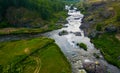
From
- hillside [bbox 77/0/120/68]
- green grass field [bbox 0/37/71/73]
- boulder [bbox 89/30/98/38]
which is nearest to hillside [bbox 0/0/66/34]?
hillside [bbox 77/0/120/68]

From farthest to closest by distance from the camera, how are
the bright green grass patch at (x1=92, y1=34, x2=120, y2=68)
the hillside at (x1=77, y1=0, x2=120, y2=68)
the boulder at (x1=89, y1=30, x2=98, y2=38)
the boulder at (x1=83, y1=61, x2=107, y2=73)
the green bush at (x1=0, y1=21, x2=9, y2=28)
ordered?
the green bush at (x1=0, y1=21, x2=9, y2=28) → the boulder at (x1=89, y1=30, x2=98, y2=38) → the hillside at (x1=77, y1=0, x2=120, y2=68) → the bright green grass patch at (x1=92, y1=34, x2=120, y2=68) → the boulder at (x1=83, y1=61, x2=107, y2=73)

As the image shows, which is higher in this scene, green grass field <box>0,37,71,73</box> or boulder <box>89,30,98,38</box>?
green grass field <box>0,37,71,73</box>

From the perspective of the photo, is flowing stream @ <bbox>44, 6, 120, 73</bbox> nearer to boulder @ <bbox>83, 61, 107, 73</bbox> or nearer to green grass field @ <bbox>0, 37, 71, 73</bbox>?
boulder @ <bbox>83, 61, 107, 73</bbox>

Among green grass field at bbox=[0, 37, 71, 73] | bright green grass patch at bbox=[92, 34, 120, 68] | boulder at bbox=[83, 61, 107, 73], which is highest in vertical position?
green grass field at bbox=[0, 37, 71, 73]

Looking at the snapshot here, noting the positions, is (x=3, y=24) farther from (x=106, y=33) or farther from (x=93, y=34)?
(x=106, y=33)

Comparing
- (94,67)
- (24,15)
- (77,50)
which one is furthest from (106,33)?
(24,15)

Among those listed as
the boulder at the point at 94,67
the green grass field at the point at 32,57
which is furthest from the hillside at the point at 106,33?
the green grass field at the point at 32,57

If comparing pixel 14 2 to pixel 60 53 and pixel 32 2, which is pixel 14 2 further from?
pixel 60 53

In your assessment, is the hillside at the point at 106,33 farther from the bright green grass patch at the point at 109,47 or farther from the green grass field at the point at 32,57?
the green grass field at the point at 32,57
